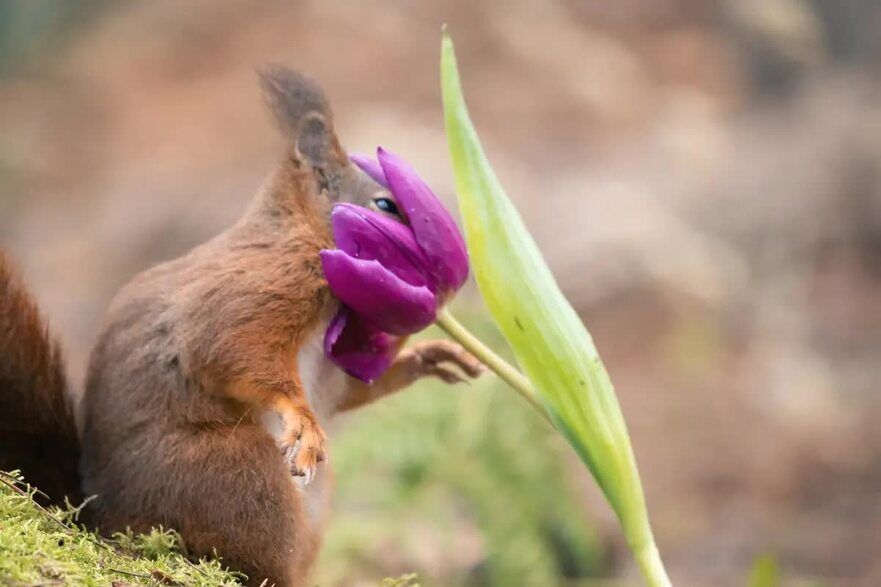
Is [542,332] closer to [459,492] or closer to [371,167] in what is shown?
[371,167]

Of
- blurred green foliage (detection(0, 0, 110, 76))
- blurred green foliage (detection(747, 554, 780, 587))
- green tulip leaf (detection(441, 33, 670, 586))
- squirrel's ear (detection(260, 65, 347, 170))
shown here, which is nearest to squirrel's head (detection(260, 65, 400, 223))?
squirrel's ear (detection(260, 65, 347, 170))

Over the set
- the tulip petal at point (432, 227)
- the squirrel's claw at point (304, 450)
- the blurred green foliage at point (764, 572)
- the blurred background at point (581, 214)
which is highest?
the blurred background at point (581, 214)

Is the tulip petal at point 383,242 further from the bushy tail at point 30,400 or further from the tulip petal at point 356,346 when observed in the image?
the bushy tail at point 30,400

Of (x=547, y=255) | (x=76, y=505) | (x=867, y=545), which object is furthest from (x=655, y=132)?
(x=76, y=505)

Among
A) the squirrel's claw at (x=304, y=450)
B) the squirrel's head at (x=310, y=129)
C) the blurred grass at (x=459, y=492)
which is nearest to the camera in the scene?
the squirrel's claw at (x=304, y=450)

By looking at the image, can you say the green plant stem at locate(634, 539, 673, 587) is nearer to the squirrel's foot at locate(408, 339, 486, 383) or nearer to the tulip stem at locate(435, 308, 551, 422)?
the tulip stem at locate(435, 308, 551, 422)

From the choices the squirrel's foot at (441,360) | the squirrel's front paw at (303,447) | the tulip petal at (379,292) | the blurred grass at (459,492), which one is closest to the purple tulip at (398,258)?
the tulip petal at (379,292)

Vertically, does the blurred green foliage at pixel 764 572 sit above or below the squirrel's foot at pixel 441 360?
below

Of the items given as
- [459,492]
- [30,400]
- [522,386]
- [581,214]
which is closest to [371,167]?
[522,386]
